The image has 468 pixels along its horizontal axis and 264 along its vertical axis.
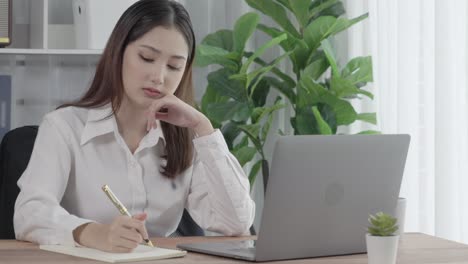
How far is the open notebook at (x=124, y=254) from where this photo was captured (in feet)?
5.14

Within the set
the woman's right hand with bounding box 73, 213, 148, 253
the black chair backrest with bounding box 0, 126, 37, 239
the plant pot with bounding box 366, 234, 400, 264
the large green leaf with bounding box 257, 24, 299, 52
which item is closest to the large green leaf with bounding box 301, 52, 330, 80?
the large green leaf with bounding box 257, 24, 299, 52

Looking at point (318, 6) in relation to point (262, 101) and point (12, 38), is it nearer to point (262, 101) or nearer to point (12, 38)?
point (262, 101)

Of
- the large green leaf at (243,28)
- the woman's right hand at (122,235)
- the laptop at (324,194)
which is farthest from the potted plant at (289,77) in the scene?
the woman's right hand at (122,235)

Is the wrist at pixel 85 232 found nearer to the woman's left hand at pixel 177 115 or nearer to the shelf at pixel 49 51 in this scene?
the woman's left hand at pixel 177 115

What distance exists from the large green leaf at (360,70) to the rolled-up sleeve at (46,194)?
1.49 meters

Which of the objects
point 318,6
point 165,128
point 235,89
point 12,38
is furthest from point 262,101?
point 165,128

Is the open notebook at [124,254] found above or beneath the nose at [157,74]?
beneath

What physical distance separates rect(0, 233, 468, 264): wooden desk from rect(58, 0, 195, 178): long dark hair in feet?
0.92

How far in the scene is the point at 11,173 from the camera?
7.26ft

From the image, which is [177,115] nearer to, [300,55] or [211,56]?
[211,56]

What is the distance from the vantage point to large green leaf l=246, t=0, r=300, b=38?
11.1 ft

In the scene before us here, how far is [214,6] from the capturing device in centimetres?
389

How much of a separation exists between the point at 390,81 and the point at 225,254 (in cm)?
180

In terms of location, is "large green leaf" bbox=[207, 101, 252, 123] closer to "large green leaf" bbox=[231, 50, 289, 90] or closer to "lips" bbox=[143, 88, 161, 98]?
"large green leaf" bbox=[231, 50, 289, 90]
